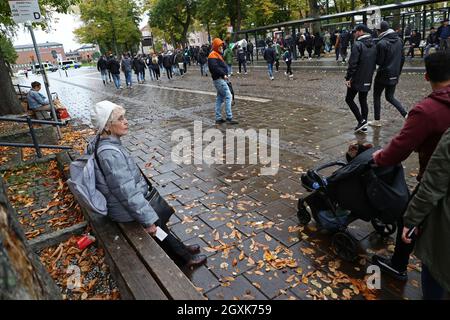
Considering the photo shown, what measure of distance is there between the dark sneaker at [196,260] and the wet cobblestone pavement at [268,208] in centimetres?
6

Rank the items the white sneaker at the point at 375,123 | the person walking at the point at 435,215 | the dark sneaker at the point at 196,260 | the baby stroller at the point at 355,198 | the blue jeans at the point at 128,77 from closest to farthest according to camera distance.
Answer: the person walking at the point at 435,215
the baby stroller at the point at 355,198
the dark sneaker at the point at 196,260
the white sneaker at the point at 375,123
the blue jeans at the point at 128,77

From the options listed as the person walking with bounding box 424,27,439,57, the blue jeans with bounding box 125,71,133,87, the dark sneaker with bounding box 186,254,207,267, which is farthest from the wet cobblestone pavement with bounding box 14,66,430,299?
the blue jeans with bounding box 125,71,133,87

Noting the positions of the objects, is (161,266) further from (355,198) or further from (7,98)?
(7,98)

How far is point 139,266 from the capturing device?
2691 millimetres

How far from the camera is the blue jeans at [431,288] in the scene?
2359mm

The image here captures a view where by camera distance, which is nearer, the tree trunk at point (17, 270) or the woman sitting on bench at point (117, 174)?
the tree trunk at point (17, 270)

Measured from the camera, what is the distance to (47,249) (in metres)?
3.57

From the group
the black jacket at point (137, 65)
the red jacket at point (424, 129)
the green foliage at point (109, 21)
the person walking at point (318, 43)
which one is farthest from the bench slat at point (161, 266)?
the green foliage at point (109, 21)

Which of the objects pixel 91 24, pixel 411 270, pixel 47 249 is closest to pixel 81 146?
pixel 47 249

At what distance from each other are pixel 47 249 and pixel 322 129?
5.76 m

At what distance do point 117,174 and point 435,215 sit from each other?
228 centimetres

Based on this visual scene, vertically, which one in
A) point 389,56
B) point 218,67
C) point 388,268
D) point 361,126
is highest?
point 218,67

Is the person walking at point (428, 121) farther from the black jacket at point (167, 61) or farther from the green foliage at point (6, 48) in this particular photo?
the black jacket at point (167, 61)

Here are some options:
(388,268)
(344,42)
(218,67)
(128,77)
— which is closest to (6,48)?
(128,77)
